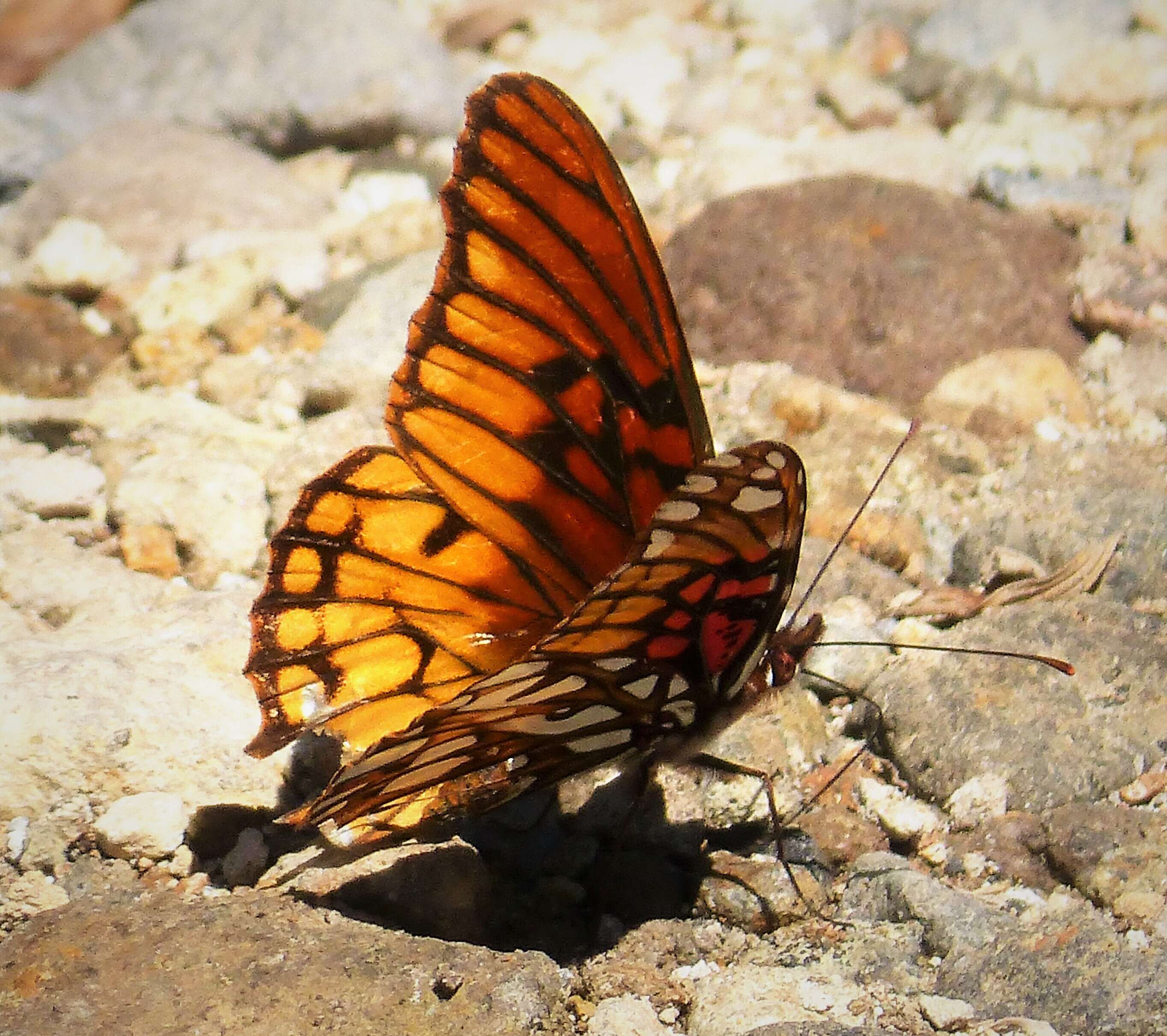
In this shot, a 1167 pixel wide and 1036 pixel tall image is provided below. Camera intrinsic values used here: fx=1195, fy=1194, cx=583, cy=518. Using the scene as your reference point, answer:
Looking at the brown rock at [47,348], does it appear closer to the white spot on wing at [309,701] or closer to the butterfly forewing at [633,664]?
the white spot on wing at [309,701]

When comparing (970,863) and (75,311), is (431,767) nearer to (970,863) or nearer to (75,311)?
(970,863)

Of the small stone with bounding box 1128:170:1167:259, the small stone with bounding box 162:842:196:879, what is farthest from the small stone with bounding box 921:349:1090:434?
the small stone with bounding box 162:842:196:879

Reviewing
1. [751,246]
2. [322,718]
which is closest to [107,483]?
[322,718]

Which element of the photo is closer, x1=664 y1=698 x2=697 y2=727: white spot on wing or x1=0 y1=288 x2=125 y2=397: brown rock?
x1=664 y1=698 x2=697 y2=727: white spot on wing

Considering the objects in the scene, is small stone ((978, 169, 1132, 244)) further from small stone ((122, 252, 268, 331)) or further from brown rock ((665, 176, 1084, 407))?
small stone ((122, 252, 268, 331))

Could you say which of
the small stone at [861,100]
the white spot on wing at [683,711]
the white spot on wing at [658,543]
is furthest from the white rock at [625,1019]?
the small stone at [861,100]
